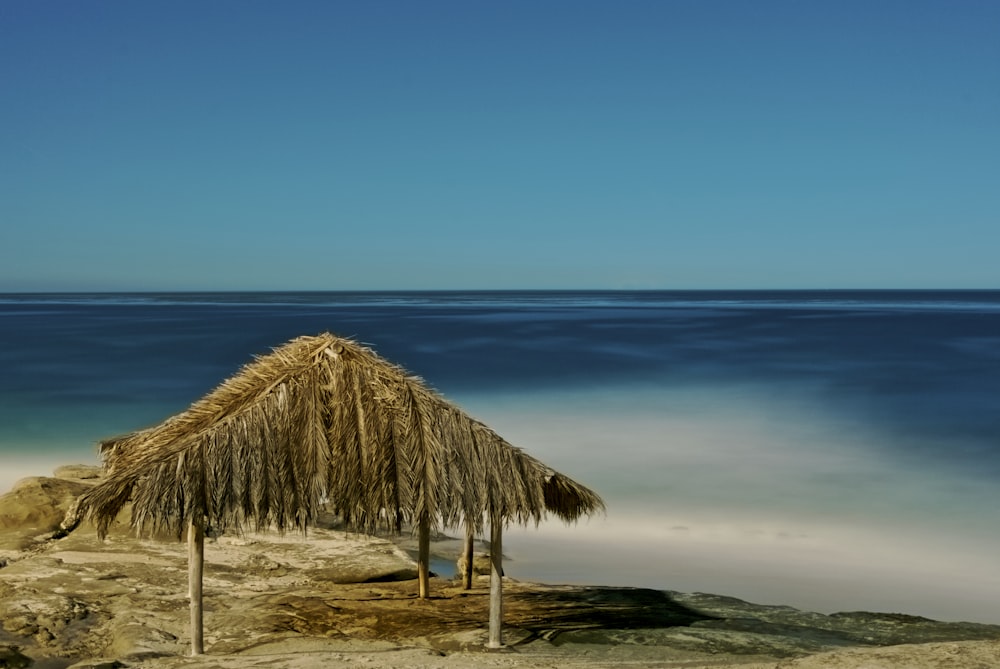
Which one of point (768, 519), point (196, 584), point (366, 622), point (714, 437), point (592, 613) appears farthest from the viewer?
point (714, 437)

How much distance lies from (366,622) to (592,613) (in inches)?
72.9

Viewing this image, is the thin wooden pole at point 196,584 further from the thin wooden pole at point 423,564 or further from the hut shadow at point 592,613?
the hut shadow at point 592,613

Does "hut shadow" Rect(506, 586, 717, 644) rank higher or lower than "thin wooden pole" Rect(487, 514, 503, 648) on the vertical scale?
lower

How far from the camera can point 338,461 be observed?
6957mm

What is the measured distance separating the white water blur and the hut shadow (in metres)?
1.44

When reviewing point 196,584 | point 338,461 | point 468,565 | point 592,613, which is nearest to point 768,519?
point 592,613

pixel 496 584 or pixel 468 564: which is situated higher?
pixel 496 584

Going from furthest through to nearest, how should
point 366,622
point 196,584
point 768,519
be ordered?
point 768,519, point 366,622, point 196,584

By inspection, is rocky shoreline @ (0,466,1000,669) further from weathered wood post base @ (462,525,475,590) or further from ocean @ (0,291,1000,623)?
ocean @ (0,291,1000,623)

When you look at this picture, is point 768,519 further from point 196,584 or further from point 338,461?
point 196,584

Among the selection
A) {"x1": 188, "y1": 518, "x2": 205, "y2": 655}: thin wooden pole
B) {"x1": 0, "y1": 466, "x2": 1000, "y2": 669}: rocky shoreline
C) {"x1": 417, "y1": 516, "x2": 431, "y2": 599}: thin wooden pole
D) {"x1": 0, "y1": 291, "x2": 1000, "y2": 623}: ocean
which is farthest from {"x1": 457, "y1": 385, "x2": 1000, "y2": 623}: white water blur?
{"x1": 188, "y1": 518, "x2": 205, "y2": 655}: thin wooden pole

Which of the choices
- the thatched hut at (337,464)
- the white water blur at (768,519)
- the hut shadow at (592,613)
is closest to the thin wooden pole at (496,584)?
the thatched hut at (337,464)

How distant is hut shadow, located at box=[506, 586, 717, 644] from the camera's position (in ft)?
25.0

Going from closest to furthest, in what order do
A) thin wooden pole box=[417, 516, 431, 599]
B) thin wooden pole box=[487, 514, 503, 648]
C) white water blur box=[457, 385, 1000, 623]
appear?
1. thin wooden pole box=[487, 514, 503, 648]
2. thin wooden pole box=[417, 516, 431, 599]
3. white water blur box=[457, 385, 1000, 623]
